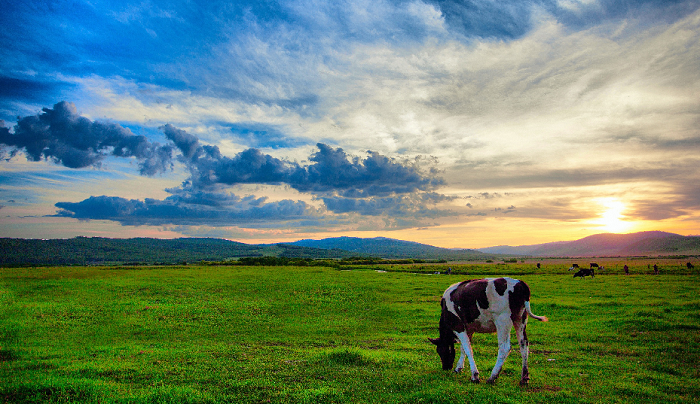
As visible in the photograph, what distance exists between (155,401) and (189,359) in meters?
5.28

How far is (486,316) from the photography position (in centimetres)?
1155

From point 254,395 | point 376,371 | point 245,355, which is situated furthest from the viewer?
point 245,355

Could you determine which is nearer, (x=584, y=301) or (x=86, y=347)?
(x=86, y=347)

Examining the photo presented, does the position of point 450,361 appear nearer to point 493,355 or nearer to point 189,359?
point 493,355

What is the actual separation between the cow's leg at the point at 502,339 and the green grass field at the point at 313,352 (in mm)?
434

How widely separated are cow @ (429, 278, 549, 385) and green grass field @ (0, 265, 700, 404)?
2.63ft

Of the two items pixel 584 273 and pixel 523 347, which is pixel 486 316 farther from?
pixel 584 273

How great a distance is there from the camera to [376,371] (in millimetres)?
12547

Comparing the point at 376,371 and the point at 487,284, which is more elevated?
the point at 487,284

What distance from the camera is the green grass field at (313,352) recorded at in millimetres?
10398

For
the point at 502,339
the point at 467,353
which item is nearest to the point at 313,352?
the point at 467,353

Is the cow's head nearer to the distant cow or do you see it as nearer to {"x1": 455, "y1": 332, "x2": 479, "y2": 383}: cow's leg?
{"x1": 455, "y1": 332, "x2": 479, "y2": 383}: cow's leg

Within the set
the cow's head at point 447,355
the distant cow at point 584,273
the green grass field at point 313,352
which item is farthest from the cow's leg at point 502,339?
the distant cow at point 584,273

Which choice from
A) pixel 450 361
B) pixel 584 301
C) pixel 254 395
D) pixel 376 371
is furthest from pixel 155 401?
pixel 584 301
